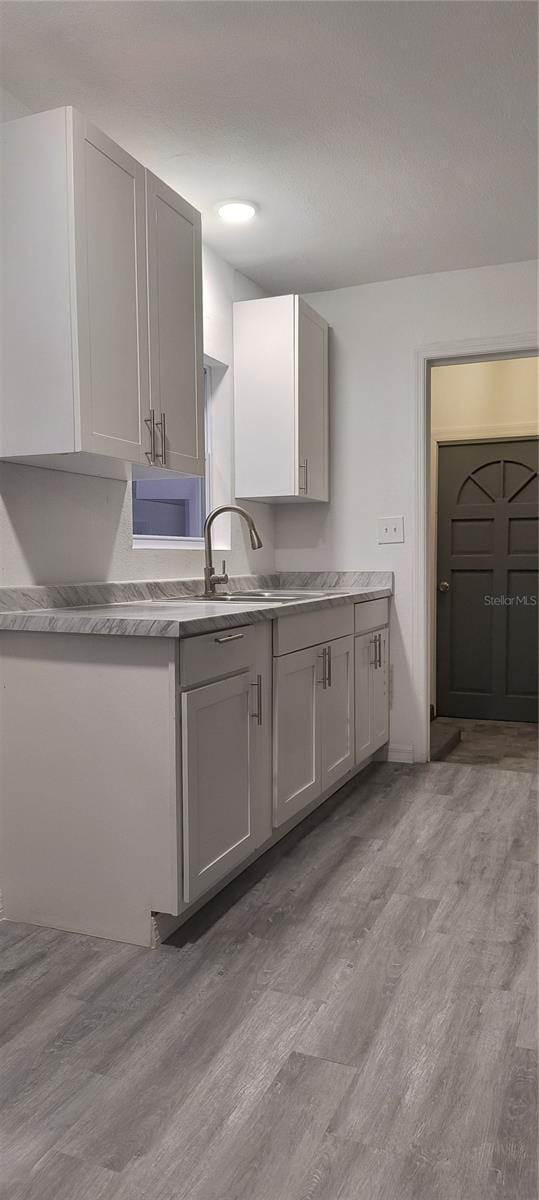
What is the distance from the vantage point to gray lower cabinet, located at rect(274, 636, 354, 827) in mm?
2641

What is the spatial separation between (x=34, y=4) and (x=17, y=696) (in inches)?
66.6

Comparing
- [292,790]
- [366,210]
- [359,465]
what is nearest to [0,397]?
[292,790]

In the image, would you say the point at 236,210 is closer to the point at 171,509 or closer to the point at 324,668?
the point at 171,509

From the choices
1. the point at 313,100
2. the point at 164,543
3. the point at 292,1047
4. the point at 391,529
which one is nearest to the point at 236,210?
the point at 313,100

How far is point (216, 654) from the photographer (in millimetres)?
2176

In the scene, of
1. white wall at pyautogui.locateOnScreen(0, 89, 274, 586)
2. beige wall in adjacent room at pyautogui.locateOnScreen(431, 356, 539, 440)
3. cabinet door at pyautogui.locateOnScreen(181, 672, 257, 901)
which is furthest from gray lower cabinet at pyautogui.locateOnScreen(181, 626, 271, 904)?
beige wall in adjacent room at pyautogui.locateOnScreen(431, 356, 539, 440)

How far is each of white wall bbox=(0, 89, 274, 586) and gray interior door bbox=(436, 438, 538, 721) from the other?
6.12 ft

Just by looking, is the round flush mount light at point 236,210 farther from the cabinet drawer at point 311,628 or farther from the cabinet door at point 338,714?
the cabinet door at point 338,714

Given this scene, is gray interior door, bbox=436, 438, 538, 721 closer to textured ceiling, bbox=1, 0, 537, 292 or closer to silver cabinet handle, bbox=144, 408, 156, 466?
textured ceiling, bbox=1, 0, 537, 292

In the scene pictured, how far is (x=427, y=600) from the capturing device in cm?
398

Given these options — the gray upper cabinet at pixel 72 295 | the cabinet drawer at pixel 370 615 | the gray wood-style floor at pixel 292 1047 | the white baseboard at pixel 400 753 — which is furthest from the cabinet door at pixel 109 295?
the white baseboard at pixel 400 753

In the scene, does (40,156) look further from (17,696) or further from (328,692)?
(328,692)

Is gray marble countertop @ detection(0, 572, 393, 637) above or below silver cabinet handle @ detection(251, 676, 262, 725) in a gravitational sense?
above

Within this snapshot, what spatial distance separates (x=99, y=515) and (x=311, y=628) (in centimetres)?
83
